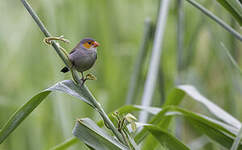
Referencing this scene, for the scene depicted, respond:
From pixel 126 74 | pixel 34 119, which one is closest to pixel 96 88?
pixel 126 74

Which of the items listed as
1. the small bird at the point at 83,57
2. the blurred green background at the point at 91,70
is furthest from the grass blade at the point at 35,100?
the blurred green background at the point at 91,70

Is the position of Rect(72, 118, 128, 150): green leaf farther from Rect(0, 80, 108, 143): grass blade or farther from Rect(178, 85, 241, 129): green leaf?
Rect(178, 85, 241, 129): green leaf

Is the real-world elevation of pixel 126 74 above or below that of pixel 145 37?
below

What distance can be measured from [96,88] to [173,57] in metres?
0.53

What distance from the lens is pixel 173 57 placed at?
8.02ft

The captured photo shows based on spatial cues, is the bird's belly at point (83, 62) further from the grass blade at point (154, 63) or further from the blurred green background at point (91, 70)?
the blurred green background at point (91, 70)

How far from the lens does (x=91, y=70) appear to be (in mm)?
2100

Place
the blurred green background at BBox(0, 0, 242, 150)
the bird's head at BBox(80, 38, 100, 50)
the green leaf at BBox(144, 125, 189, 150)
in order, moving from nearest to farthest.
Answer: the green leaf at BBox(144, 125, 189, 150), the bird's head at BBox(80, 38, 100, 50), the blurred green background at BBox(0, 0, 242, 150)

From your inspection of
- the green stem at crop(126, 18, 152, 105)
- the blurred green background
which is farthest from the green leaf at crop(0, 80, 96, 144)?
the blurred green background

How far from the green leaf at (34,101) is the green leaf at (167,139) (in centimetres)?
23

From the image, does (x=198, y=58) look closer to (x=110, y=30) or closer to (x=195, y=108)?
(x=195, y=108)

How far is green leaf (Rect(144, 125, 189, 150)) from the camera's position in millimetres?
915

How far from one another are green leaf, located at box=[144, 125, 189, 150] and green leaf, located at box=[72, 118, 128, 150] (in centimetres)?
18

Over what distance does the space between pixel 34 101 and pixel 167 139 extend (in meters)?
0.32
